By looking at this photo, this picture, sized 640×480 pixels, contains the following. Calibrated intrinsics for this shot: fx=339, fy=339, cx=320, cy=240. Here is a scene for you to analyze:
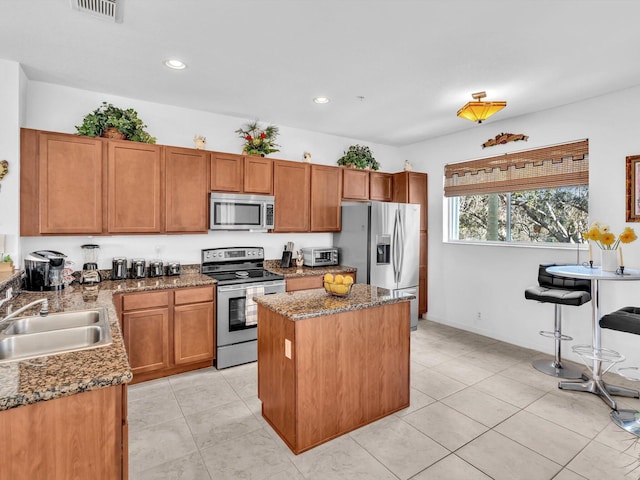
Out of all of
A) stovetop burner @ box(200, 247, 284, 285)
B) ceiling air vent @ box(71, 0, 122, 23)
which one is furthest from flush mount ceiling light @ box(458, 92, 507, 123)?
ceiling air vent @ box(71, 0, 122, 23)

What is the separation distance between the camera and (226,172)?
12.6ft

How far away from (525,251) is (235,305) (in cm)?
350

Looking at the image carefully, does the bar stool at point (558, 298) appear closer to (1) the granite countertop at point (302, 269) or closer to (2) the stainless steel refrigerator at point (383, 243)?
(2) the stainless steel refrigerator at point (383, 243)

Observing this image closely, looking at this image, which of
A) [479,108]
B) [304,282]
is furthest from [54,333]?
[479,108]

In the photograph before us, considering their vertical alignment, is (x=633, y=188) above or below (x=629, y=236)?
above

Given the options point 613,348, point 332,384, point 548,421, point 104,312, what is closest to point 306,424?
point 332,384

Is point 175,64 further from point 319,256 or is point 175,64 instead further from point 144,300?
point 319,256

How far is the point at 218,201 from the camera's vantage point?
375 centimetres

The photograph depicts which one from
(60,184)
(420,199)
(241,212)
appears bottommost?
(241,212)

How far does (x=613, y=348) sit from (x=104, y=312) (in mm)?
4541

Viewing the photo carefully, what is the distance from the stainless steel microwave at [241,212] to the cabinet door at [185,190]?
4.6 inches

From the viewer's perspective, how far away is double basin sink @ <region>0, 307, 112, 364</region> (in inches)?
67.6

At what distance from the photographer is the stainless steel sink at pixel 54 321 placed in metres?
1.94

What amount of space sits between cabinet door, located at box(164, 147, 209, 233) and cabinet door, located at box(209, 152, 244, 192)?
9 centimetres
